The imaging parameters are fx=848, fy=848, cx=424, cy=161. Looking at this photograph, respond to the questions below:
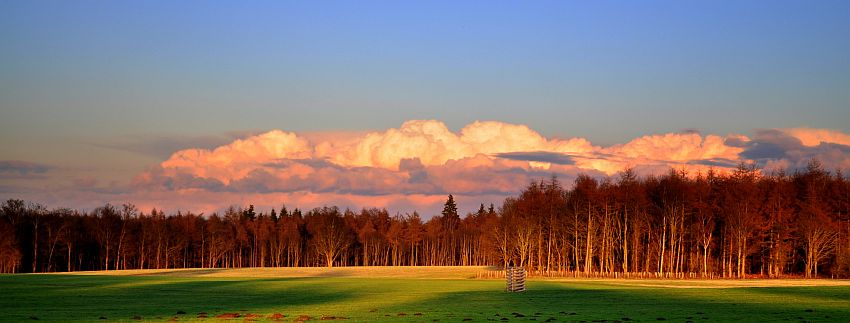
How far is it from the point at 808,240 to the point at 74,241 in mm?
122877

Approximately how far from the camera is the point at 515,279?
228 feet

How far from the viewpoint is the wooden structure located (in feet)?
222

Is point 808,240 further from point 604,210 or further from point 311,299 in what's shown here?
point 311,299

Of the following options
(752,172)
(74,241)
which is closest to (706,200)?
(752,172)

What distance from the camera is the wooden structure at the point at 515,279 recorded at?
222ft

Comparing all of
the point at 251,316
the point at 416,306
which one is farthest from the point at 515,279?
the point at 251,316

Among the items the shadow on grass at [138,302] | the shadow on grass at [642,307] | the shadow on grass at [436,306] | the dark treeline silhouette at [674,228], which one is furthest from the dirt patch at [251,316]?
the dark treeline silhouette at [674,228]

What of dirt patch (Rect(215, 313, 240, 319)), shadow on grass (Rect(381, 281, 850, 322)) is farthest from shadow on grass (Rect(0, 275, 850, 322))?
dirt patch (Rect(215, 313, 240, 319))

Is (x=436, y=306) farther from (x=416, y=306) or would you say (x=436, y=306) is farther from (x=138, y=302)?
(x=138, y=302)

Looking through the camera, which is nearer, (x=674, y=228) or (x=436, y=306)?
(x=436, y=306)

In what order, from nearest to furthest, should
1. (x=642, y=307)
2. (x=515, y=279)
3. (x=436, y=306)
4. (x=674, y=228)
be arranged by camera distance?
(x=642, y=307) → (x=436, y=306) → (x=515, y=279) → (x=674, y=228)

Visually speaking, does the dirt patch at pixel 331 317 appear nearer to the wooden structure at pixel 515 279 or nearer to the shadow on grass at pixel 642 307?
the shadow on grass at pixel 642 307

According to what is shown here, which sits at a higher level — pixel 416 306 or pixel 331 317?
pixel 331 317

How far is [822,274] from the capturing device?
11419cm
